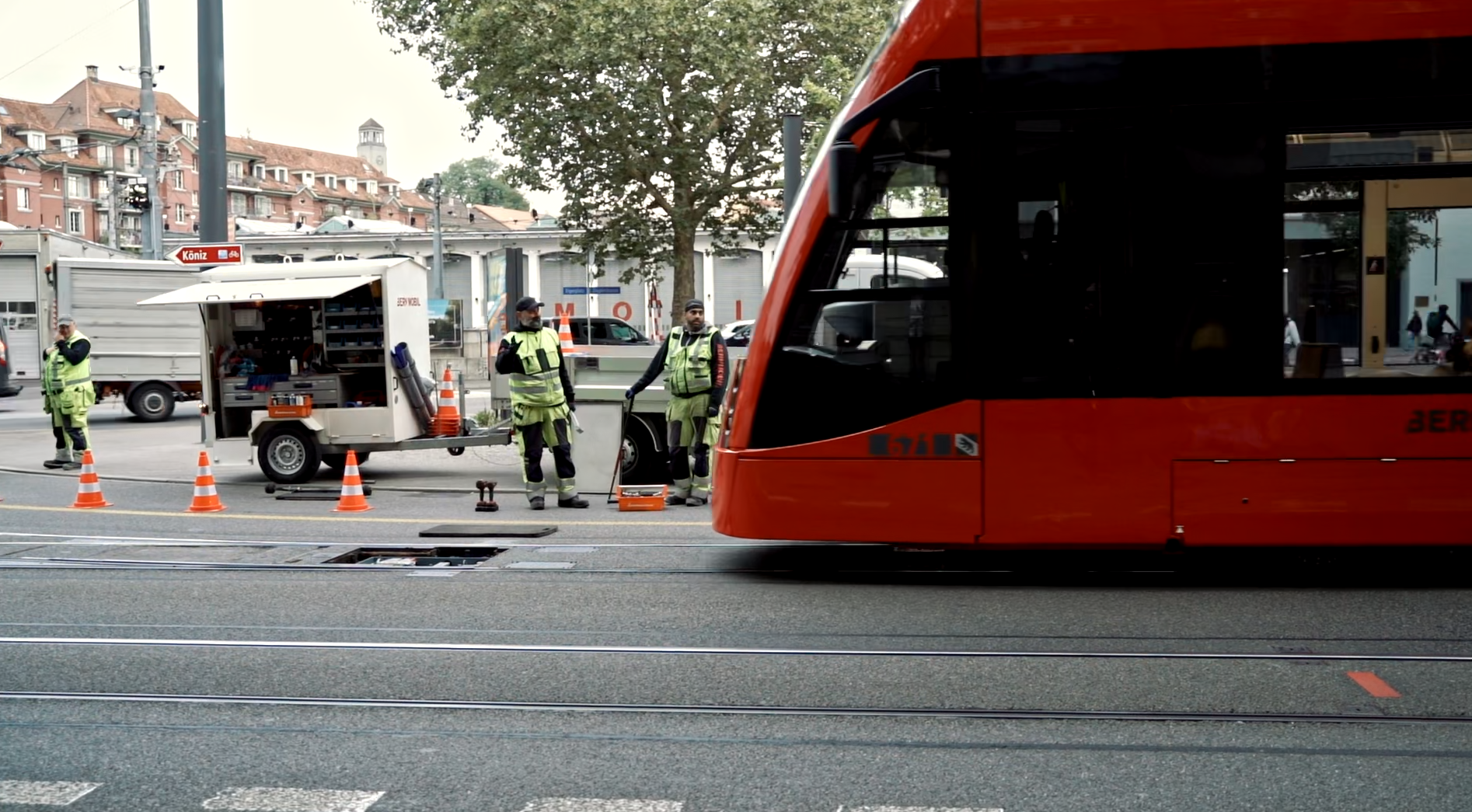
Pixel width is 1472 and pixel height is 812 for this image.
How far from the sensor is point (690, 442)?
12.4 m

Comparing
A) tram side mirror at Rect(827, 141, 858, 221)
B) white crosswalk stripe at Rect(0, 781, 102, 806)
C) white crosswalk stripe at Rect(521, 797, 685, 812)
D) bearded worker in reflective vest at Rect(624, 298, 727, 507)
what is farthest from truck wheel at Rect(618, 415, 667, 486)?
white crosswalk stripe at Rect(521, 797, 685, 812)

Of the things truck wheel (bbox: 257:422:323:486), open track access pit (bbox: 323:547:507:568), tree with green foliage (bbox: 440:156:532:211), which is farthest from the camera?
tree with green foliage (bbox: 440:156:532:211)

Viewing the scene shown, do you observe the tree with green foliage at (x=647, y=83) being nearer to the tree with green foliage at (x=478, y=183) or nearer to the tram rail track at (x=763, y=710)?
the tram rail track at (x=763, y=710)

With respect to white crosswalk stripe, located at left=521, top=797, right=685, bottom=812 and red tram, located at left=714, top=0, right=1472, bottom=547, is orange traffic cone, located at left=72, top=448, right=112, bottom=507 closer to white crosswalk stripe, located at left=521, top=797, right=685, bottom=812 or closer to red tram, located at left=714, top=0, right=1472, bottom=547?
red tram, located at left=714, top=0, right=1472, bottom=547

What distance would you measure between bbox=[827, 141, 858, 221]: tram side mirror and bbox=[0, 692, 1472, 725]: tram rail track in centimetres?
292

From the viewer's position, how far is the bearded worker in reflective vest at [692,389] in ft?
39.7

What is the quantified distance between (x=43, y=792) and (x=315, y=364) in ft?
35.8

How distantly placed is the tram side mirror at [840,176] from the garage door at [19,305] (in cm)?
2782

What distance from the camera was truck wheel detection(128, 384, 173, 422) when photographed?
2566cm

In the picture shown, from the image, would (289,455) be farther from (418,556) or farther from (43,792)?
(43,792)

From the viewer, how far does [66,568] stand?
934 cm

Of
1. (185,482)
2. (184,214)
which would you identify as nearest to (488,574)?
(185,482)

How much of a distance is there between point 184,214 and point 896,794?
112 m

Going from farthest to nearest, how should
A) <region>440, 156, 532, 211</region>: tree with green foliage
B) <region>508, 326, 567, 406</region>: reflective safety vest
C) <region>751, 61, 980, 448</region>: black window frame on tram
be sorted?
<region>440, 156, 532, 211</region>: tree with green foliage
<region>508, 326, 567, 406</region>: reflective safety vest
<region>751, 61, 980, 448</region>: black window frame on tram
